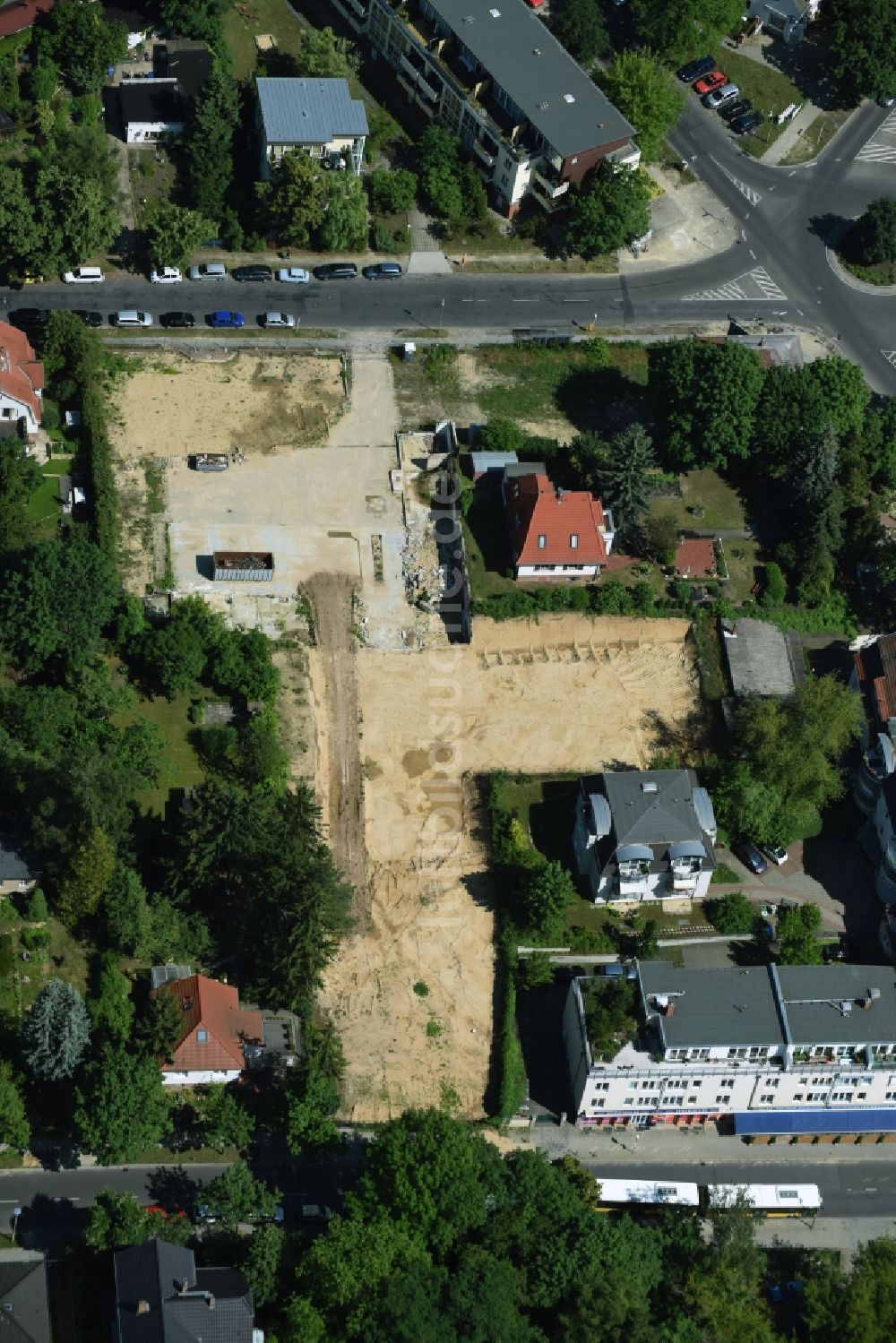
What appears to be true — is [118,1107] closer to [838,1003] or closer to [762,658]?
[838,1003]

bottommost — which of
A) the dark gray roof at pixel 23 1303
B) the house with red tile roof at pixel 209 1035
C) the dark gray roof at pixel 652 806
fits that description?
the dark gray roof at pixel 23 1303

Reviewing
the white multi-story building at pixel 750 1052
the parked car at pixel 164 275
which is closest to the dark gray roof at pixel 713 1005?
the white multi-story building at pixel 750 1052

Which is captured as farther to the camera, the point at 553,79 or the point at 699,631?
the point at 553,79

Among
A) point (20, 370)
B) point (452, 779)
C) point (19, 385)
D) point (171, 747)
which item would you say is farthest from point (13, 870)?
point (20, 370)

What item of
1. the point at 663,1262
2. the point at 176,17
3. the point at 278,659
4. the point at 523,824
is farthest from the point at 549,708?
the point at 176,17

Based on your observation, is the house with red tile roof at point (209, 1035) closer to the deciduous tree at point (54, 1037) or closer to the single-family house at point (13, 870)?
the deciduous tree at point (54, 1037)

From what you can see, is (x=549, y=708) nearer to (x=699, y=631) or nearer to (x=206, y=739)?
(x=699, y=631)
